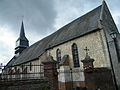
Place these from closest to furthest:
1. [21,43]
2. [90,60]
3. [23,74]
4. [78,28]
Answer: [90,60] < [23,74] < [78,28] < [21,43]

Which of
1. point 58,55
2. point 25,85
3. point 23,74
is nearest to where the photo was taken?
point 25,85

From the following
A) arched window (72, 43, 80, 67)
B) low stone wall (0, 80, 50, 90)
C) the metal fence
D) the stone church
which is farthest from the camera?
arched window (72, 43, 80, 67)

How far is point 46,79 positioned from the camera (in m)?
8.52

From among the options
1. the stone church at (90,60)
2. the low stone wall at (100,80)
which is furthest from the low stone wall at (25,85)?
the low stone wall at (100,80)

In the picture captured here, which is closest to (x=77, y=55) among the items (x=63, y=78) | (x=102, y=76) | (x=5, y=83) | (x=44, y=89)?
(x=63, y=78)

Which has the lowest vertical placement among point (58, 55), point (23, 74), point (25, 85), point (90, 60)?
point (25, 85)

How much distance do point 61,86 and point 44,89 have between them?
3.34 m

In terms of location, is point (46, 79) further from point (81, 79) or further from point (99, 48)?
point (99, 48)

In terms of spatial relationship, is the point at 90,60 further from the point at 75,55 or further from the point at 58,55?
the point at 58,55

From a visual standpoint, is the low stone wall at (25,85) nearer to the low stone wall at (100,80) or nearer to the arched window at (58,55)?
the low stone wall at (100,80)

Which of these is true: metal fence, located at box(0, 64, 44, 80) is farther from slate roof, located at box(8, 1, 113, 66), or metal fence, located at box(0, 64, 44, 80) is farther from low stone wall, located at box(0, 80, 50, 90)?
slate roof, located at box(8, 1, 113, 66)

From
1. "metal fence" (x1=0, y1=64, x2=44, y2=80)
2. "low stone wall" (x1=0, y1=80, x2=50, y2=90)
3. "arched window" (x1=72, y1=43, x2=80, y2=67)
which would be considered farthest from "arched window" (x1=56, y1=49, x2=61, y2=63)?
"low stone wall" (x1=0, y1=80, x2=50, y2=90)

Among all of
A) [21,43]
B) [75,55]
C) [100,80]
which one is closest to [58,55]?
[75,55]

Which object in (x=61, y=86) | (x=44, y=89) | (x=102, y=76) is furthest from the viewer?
(x=61, y=86)
